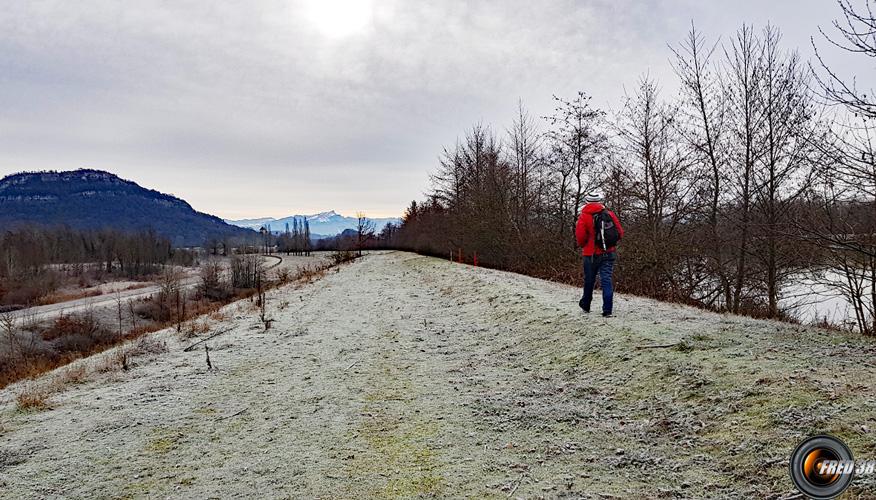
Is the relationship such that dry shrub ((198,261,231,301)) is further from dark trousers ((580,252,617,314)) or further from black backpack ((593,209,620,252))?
black backpack ((593,209,620,252))

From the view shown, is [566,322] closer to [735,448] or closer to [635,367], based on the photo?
[635,367]

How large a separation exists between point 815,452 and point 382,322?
10.9m

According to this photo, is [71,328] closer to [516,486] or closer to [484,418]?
[484,418]

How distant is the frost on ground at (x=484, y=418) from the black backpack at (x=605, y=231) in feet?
4.50

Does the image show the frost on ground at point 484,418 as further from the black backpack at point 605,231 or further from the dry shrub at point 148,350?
the dry shrub at point 148,350

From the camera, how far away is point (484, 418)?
545 cm

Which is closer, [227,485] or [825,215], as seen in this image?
[227,485]

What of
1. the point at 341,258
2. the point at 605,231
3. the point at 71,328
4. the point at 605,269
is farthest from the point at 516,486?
the point at 341,258

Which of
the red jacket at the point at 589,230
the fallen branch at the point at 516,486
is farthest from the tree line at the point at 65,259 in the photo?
the fallen branch at the point at 516,486

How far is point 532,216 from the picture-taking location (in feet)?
92.8

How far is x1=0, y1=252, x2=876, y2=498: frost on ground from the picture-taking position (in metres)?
3.90

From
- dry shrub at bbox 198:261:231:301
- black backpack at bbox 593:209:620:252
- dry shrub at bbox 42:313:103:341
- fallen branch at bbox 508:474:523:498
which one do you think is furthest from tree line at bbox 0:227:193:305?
fallen branch at bbox 508:474:523:498

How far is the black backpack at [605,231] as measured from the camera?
8.66 m

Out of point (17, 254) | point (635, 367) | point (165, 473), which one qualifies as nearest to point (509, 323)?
point (635, 367)
